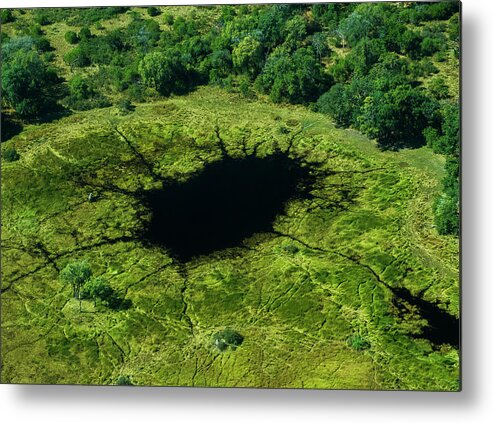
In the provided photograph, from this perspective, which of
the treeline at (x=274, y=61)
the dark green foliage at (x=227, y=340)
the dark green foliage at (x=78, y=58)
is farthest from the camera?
the dark green foliage at (x=78, y=58)

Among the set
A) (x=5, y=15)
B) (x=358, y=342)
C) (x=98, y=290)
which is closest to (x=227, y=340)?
(x=358, y=342)

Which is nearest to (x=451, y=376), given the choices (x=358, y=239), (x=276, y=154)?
(x=358, y=239)

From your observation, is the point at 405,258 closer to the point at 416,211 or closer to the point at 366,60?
the point at 416,211

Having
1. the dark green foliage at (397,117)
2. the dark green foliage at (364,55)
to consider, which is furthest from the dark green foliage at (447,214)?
the dark green foliage at (364,55)

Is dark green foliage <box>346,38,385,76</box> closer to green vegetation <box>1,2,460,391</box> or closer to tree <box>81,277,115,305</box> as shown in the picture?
green vegetation <box>1,2,460,391</box>

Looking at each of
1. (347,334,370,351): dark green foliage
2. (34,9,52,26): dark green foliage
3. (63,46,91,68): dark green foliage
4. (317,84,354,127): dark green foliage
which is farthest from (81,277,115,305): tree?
(317,84,354,127): dark green foliage

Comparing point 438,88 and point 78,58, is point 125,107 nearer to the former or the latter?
point 78,58

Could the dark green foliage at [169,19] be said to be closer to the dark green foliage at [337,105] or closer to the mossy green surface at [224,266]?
the mossy green surface at [224,266]
